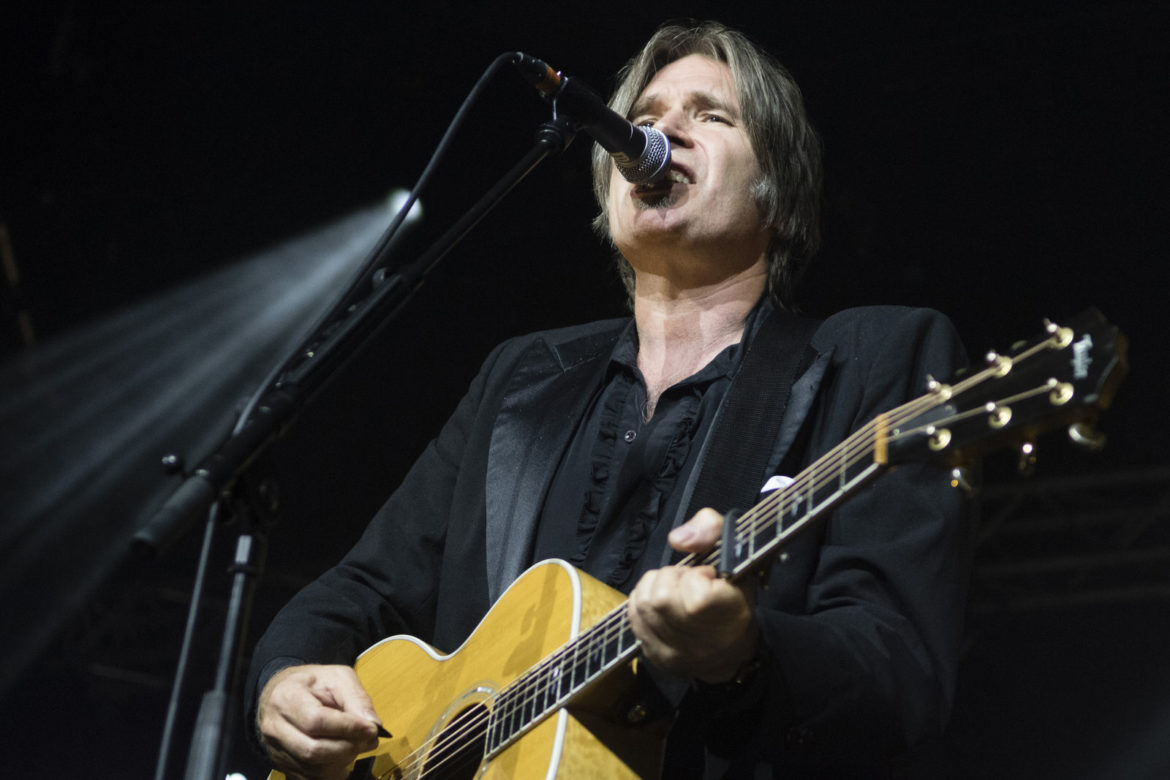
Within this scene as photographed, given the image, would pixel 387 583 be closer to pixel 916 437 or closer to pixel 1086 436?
pixel 916 437

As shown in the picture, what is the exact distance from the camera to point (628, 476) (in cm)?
243

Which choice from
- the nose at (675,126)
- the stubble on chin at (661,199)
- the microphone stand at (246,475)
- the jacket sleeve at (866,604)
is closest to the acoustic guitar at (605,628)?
the jacket sleeve at (866,604)

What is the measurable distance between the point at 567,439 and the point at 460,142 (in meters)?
3.46

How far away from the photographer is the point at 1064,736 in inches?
298

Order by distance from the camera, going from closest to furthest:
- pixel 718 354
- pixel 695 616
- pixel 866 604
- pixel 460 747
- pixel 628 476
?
pixel 695 616
pixel 866 604
pixel 460 747
pixel 628 476
pixel 718 354

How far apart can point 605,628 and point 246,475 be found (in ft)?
1.98

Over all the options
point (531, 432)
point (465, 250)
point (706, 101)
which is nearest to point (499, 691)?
point (531, 432)

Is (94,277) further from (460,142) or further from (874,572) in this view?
(874,572)

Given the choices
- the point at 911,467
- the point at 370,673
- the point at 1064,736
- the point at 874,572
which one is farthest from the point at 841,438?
the point at 1064,736

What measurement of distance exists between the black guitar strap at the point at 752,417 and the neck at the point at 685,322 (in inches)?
7.5

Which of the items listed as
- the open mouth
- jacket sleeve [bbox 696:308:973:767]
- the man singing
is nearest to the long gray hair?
the man singing

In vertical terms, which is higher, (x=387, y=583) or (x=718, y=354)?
(x=718, y=354)

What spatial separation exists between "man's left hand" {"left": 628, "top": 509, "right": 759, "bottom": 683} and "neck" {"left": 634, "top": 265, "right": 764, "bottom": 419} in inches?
36.9

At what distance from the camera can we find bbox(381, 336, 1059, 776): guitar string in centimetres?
167
